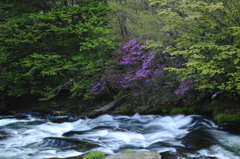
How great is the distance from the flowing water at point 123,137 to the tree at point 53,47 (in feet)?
11.6

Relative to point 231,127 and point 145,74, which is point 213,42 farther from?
point 145,74

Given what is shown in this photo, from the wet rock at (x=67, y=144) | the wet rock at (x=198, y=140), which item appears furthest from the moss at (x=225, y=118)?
the wet rock at (x=67, y=144)

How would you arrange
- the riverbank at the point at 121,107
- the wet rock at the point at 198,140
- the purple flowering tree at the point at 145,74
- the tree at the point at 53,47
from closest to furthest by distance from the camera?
the wet rock at the point at 198,140 → the riverbank at the point at 121,107 → the purple flowering tree at the point at 145,74 → the tree at the point at 53,47

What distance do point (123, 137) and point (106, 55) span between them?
7.20m

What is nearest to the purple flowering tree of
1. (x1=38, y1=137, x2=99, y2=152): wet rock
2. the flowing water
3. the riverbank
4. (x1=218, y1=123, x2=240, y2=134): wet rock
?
the riverbank

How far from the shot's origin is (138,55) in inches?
510

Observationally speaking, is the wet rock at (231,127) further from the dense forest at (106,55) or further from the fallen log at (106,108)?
the fallen log at (106,108)

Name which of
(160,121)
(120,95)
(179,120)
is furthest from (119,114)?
(179,120)

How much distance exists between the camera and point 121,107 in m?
A: 14.2

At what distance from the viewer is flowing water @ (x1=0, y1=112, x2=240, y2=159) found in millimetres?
7656

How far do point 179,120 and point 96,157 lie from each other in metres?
5.75

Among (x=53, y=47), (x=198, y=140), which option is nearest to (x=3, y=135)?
(x=53, y=47)

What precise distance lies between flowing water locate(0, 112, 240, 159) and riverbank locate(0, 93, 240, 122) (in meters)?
0.56

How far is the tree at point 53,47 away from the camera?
1504 centimetres
